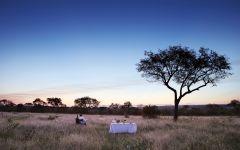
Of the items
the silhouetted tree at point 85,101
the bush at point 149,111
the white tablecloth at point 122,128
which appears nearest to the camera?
the white tablecloth at point 122,128

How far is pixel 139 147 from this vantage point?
41.9 feet

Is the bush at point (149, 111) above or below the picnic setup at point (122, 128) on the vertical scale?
above

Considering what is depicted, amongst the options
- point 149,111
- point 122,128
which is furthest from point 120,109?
point 122,128

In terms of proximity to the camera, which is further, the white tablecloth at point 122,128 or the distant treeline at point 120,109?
the distant treeline at point 120,109

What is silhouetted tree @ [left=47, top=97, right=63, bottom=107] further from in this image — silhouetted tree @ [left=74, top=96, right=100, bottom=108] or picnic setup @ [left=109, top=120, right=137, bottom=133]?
picnic setup @ [left=109, top=120, right=137, bottom=133]

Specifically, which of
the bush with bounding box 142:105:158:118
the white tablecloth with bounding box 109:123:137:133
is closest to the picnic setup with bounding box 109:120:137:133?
the white tablecloth with bounding box 109:123:137:133

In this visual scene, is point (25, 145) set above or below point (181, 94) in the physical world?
below

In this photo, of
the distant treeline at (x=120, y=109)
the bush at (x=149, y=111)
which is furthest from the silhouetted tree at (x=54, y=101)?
the bush at (x=149, y=111)

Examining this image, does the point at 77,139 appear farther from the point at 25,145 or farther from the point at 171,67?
the point at 171,67

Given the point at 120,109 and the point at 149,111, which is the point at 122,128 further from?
the point at 120,109

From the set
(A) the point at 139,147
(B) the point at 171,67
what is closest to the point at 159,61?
(B) the point at 171,67

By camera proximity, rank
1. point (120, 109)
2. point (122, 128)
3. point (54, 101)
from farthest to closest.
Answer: point (54, 101)
point (120, 109)
point (122, 128)

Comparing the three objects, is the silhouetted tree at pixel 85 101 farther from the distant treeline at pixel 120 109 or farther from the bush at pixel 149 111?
the bush at pixel 149 111

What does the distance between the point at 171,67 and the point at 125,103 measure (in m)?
116
